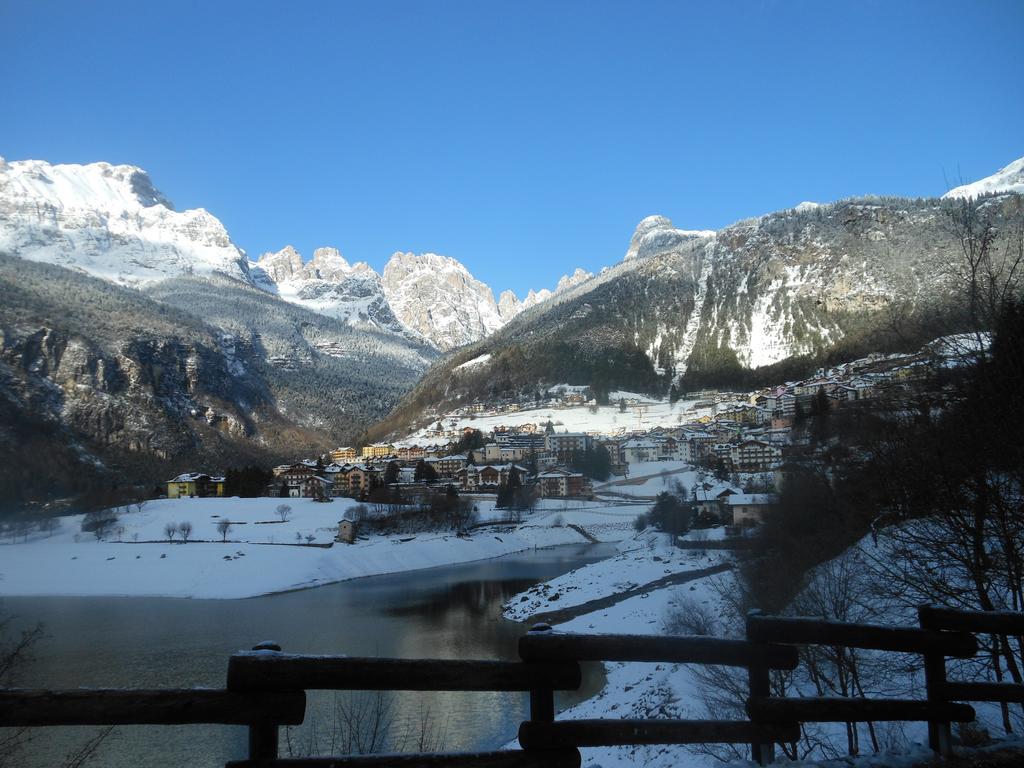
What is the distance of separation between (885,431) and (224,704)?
8.09 metres

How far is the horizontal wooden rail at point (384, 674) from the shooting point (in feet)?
9.98

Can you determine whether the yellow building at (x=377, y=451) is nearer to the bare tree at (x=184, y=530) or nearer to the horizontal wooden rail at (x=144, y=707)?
the bare tree at (x=184, y=530)

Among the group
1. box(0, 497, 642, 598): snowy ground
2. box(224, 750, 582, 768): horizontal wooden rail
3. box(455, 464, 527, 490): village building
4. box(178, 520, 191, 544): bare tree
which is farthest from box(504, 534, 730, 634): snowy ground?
box(455, 464, 527, 490): village building

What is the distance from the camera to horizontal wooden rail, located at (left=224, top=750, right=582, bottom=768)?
3.06 m

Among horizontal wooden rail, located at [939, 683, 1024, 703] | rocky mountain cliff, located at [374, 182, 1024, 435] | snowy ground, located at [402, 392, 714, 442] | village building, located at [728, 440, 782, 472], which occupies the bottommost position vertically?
village building, located at [728, 440, 782, 472]

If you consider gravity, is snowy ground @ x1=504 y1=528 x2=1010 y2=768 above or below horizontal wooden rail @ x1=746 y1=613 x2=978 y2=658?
below

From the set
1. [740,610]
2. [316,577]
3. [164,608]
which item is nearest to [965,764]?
[740,610]

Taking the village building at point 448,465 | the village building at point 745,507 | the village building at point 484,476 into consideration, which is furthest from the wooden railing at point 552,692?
the village building at point 448,465

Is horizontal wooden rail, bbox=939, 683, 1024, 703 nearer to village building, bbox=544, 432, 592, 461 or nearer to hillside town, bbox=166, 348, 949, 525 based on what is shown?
hillside town, bbox=166, 348, 949, 525

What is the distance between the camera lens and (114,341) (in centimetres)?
17500

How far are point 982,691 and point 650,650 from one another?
2.69m

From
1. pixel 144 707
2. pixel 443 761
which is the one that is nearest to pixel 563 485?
pixel 443 761

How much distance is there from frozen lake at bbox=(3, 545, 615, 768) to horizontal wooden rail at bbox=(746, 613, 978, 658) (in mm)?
10734

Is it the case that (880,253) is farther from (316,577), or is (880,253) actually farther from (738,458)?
(316,577)
